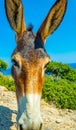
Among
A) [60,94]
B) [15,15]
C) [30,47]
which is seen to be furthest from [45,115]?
[30,47]

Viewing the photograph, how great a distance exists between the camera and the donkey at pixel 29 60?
25.5 feet

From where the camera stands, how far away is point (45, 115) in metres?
14.6

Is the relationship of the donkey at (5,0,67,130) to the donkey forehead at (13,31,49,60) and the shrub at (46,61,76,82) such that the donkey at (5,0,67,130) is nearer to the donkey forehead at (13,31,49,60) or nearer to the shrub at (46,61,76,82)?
the donkey forehead at (13,31,49,60)

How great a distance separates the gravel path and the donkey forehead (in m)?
4.24

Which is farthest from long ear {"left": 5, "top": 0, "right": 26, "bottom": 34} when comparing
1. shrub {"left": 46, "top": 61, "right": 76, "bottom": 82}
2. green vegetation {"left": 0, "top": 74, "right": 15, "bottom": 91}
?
shrub {"left": 46, "top": 61, "right": 76, "bottom": 82}

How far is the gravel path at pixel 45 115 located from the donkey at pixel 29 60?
418cm

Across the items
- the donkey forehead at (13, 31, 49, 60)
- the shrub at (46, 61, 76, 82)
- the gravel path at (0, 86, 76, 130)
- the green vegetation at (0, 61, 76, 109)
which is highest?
the shrub at (46, 61, 76, 82)

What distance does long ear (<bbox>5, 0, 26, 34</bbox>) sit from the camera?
9125 millimetres

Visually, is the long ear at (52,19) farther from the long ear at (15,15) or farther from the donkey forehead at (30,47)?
the long ear at (15,15)

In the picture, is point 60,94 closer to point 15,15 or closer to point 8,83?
point 8,83

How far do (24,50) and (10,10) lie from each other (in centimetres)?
114

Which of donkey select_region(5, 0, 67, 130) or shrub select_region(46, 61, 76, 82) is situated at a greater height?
shrub select_region(46, 61, 76, 82)

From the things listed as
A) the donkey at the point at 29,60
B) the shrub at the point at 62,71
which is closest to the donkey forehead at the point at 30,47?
the donkey at the point at 29,60

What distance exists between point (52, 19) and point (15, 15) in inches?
30.0
